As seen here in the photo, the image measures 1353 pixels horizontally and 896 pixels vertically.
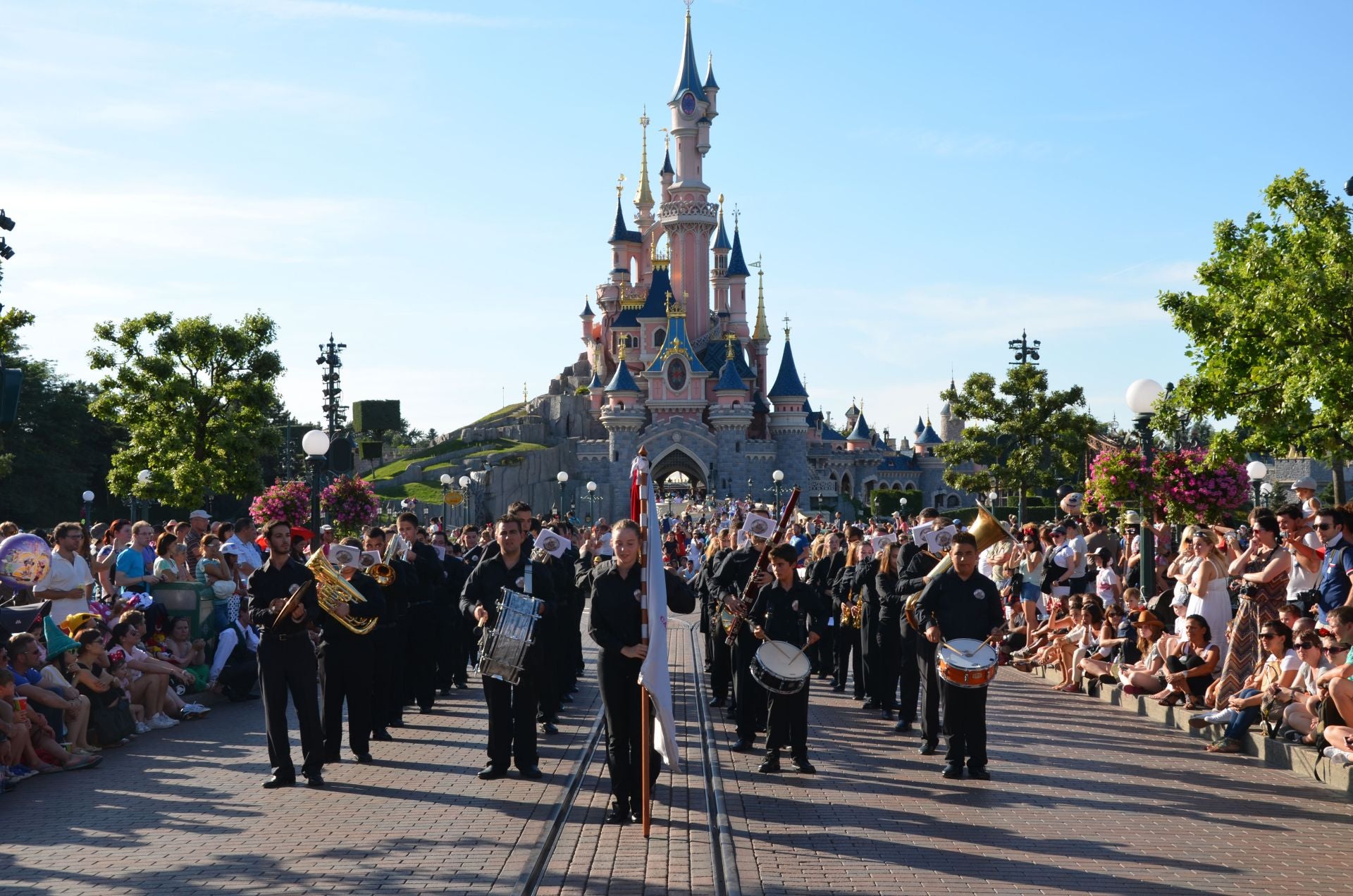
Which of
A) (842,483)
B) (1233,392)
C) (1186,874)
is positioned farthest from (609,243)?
(1186,874)

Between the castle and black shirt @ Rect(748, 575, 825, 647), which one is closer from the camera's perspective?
black shirt @ Rect(748, 575, 825, 647)

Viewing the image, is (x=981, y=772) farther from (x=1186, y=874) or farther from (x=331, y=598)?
(x=331, y=598)

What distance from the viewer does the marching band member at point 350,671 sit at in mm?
10680

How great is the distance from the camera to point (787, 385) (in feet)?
298

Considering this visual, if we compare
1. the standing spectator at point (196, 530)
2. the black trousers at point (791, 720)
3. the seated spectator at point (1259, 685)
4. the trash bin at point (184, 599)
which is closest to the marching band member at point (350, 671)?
the black trousers at point (791, 720)

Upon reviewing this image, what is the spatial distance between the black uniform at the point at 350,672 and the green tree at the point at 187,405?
3810cm

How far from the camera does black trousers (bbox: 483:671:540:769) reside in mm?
10055

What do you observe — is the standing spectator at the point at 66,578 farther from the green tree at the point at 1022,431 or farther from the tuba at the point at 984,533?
the green tree at the point at 1022,431

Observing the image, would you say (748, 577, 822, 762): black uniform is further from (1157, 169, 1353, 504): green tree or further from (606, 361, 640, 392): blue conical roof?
(606, 361, 640, 392): blue conical roof

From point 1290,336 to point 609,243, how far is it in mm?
86465

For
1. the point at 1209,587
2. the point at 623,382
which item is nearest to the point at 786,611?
the point at 1209,587

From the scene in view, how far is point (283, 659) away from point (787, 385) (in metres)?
81.9

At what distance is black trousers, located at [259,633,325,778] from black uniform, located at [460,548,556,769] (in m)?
1.25

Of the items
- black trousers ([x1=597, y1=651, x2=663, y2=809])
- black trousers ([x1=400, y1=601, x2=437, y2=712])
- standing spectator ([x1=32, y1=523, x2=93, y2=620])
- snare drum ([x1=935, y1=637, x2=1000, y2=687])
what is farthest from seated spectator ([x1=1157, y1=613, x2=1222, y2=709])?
standing spectator ([x1=32, y1=523, x2=93, y2=620])
